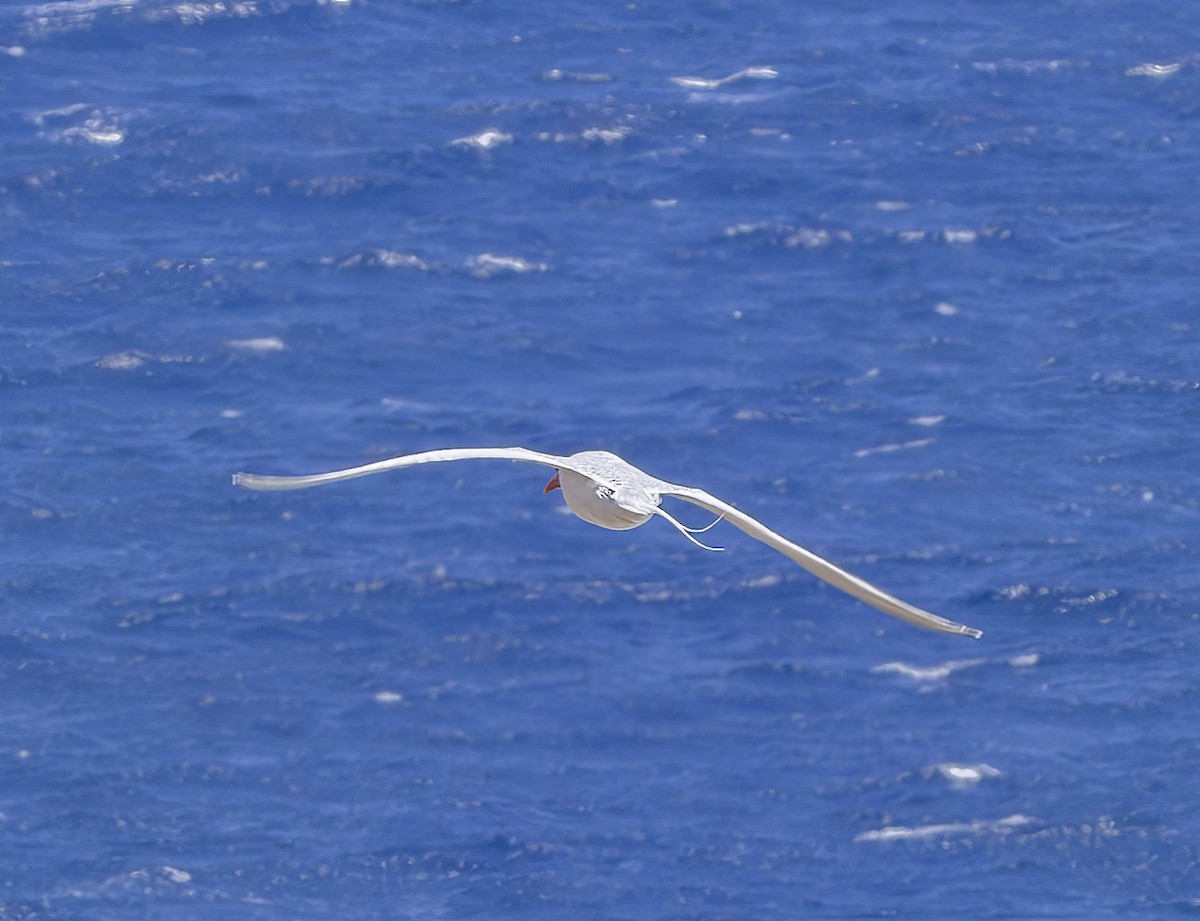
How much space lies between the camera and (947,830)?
84.8 m

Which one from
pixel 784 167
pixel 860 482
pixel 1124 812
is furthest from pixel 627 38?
pixel 1124 812

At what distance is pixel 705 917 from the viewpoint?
81875mm

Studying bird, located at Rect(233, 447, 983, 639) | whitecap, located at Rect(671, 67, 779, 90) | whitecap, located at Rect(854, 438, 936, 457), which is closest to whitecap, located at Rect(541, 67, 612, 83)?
whitecap, located at Rect(671, 67, 779, 90)

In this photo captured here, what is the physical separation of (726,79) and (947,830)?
45.6 meters

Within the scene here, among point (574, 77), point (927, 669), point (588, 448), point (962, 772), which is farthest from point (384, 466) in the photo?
point (574, 77)

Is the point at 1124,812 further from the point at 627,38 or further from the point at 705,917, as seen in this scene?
the point at 627,38

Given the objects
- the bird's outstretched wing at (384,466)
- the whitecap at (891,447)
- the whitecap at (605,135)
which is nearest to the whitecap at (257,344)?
the whitecap at (605,135)

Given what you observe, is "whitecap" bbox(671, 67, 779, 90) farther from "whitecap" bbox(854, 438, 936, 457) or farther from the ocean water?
"whitecap" bbox(854, 438, 936, 457)

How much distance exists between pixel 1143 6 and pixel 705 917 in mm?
60657

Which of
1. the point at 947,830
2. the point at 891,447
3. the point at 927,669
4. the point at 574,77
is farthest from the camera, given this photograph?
the point at 574,77

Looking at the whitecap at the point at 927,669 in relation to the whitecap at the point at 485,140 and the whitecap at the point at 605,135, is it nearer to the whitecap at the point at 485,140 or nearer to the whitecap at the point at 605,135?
the whitecap at the point at 605,135

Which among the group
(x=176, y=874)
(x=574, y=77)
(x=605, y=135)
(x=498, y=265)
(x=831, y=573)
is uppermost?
(x=831, y=573)

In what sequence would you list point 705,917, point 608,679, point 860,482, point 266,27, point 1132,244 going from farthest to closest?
point 266,27 < point 1132,244 < point 860,482 < point 608,679 < point 705,917

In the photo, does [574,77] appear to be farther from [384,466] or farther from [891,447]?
[384,466]
